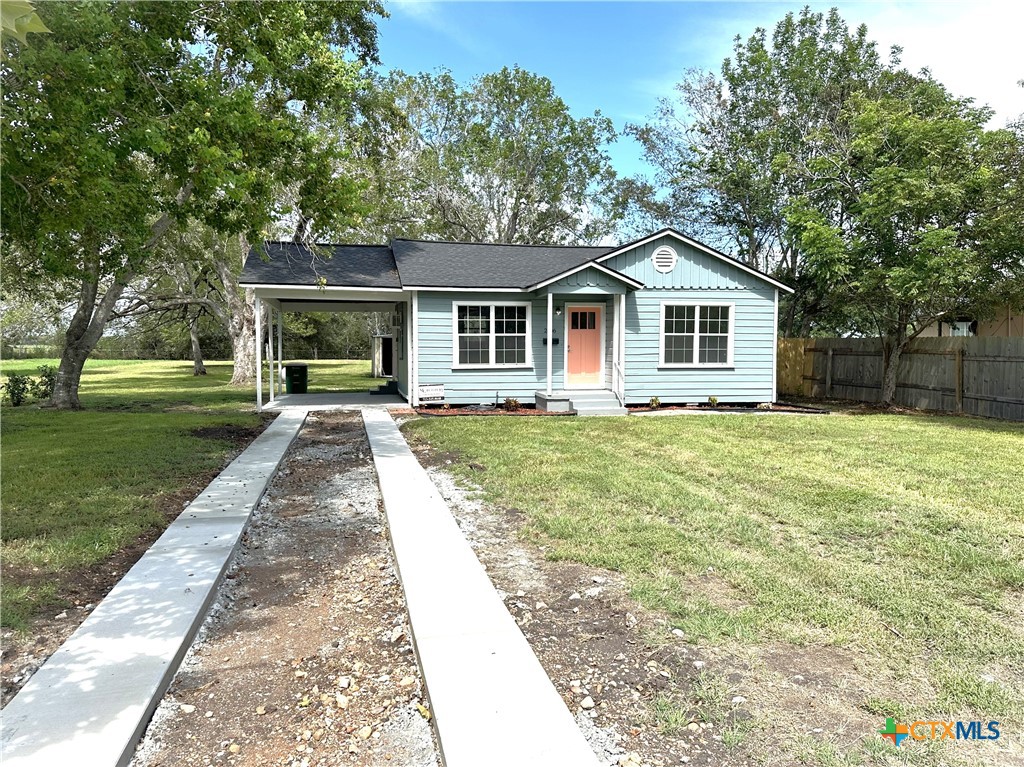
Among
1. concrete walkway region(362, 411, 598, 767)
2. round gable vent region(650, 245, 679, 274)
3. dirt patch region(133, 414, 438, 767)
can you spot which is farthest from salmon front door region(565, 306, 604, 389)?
concrete walkway region(362, 411, 598, 767)

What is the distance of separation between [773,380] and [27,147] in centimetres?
1470

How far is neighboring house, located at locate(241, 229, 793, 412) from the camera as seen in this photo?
45.6ft

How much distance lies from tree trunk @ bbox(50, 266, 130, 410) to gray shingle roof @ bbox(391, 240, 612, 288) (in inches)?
250

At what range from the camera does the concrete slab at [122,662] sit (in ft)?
7.70

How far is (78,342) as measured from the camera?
45.7 feet

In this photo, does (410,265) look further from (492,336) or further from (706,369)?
(706,369)

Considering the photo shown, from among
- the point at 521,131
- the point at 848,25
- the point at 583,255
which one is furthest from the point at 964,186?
the point at 521,131

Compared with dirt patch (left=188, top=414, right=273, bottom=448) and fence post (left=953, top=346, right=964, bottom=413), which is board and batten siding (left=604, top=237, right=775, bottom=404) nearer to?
fence post (left=953, top=346, right=964, bottom=413)

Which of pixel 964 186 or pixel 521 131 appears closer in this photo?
pixel 964 186

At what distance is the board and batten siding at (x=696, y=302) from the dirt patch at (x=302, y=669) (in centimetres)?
1026

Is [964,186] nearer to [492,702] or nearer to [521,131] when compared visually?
[492,702]

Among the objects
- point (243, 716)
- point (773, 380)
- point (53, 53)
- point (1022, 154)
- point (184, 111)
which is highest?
point (1022, 154)

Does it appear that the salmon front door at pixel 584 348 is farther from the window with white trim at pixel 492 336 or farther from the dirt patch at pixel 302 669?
the dirt patch at pixel 302 669

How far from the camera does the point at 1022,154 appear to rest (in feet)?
41.9
